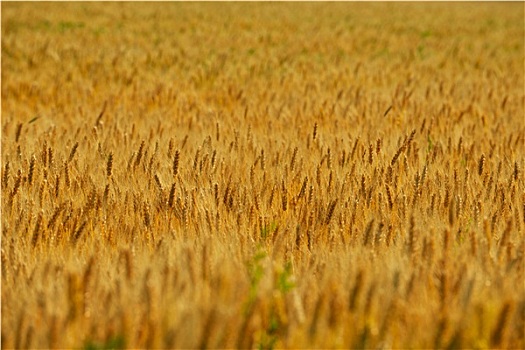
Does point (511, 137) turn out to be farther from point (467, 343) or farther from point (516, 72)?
point (516, 72)

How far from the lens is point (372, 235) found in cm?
202

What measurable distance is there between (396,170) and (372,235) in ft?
2.66

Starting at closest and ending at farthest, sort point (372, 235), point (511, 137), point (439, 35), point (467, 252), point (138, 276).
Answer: point (138, 276)
point (467, 252)
point (372, 235)
point (511, 137)
point (439, 35)

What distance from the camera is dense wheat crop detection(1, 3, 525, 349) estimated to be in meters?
1.36

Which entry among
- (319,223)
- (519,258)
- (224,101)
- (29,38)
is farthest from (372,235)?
(29,38)

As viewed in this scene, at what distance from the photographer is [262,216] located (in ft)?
7.36

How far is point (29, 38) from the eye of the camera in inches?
395

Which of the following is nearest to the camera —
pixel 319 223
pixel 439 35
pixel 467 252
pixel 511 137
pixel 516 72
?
pixel 467 252

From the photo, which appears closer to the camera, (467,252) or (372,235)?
(467,252)

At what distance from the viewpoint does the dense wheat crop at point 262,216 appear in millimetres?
1362

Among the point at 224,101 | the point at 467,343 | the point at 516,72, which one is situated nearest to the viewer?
the point at 467,343

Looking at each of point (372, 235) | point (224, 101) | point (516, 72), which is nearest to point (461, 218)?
point (372, 235)

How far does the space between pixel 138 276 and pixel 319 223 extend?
2.64 ft

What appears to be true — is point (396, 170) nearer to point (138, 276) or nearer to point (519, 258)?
point (519, 258)
